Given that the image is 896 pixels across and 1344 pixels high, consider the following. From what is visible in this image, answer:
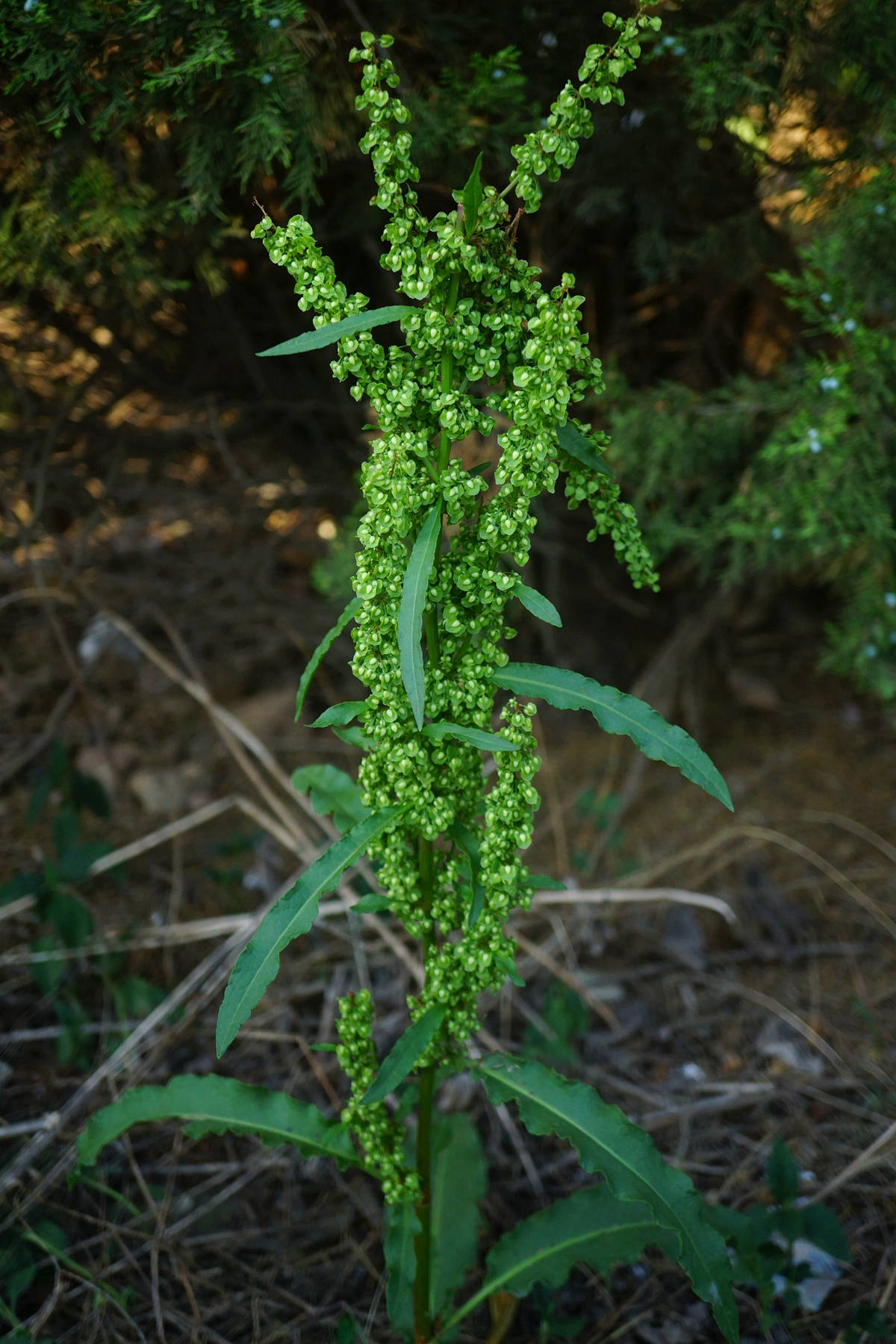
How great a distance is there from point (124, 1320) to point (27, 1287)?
21 cm

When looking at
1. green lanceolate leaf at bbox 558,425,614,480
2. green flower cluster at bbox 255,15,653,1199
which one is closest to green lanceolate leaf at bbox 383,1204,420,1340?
green flower cluster at bbox 255,15,653,1199

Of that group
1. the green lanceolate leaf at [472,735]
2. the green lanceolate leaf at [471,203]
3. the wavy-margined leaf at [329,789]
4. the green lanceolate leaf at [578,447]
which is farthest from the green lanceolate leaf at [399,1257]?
the green lanceolate leaf at [471,203]

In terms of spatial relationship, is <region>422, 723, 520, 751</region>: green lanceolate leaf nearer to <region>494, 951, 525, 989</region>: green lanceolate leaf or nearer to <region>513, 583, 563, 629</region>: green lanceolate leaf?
<region>513, 583, 563, 629</region>: green lanceolate leaf

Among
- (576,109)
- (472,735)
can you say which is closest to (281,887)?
(472,735)

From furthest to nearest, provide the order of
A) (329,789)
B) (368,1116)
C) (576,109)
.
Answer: (329,789)
(368,1116)
(576,109)

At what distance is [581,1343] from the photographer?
1771mm

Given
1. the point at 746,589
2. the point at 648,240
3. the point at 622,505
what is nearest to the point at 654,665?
the point at 746,589

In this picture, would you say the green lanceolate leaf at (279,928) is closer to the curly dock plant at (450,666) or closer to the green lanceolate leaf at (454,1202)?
the curly dock plant at (450,666)

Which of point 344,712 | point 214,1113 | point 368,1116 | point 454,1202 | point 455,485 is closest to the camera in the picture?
point 455,485

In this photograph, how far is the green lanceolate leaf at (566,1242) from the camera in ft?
5.46

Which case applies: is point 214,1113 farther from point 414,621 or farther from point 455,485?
point 455,485

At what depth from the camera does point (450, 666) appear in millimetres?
1330

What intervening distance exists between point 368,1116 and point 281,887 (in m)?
1.38

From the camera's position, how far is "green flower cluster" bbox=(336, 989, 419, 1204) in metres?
1.46
